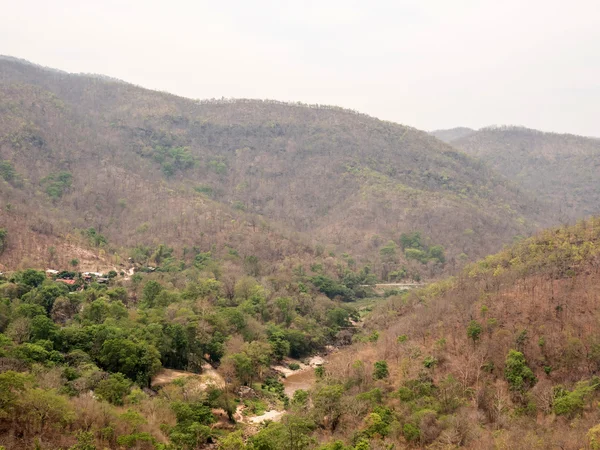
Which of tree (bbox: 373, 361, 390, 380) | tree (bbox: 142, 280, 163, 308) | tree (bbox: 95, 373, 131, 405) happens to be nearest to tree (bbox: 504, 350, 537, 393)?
tree (bbox: 373, 361, 390, 380)

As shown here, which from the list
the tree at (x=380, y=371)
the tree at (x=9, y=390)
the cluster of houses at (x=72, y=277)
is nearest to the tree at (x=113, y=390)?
the tree at (x=9, y=390)

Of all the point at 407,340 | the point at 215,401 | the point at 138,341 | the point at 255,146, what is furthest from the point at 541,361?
the point at 255,146

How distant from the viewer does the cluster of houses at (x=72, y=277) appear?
208 feet

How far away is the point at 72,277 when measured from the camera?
2562 inches

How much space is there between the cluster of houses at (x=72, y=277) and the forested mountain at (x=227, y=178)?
19.0 ft

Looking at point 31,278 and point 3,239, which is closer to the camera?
point 31,278

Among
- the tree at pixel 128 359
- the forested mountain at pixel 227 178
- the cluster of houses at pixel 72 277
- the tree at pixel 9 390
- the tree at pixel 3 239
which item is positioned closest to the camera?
the tree at pixel 9 390

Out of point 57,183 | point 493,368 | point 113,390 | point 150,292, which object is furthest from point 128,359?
point 57,183

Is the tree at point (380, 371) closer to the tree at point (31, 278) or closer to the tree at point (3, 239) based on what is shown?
the tree at point (31, 278)

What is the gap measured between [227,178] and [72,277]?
8554 centimetres

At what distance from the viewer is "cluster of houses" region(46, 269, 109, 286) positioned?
63.4m

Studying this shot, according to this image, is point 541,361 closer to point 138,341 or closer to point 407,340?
point 407,340

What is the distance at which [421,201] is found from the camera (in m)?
131

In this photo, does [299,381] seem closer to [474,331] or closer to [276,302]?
[276,302]
